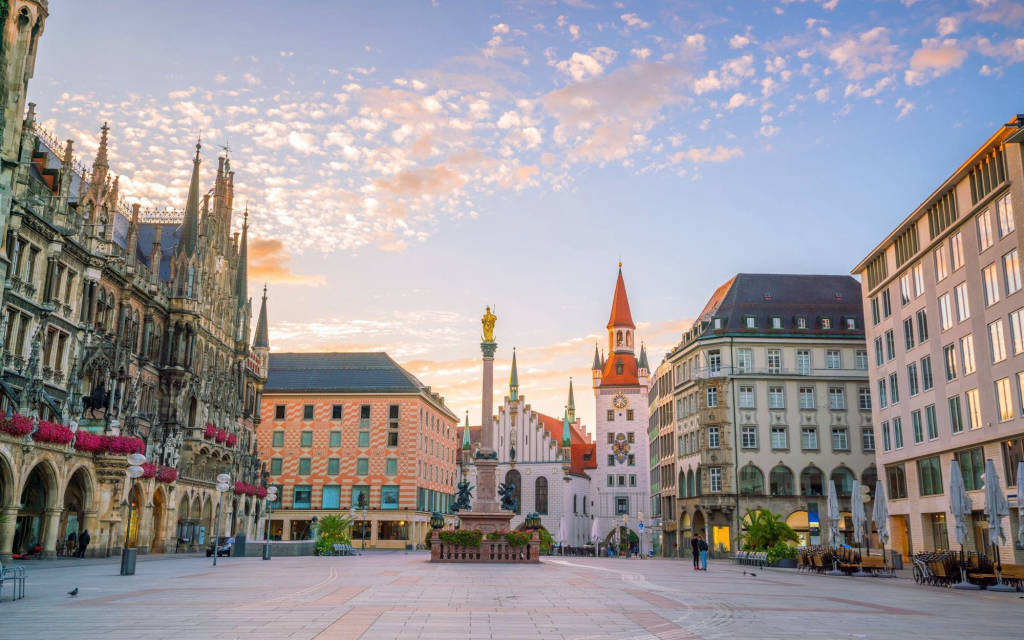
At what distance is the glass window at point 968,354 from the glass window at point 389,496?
56796mm

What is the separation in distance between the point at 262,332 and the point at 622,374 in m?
54.7

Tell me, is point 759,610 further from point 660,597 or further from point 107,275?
point 107,275

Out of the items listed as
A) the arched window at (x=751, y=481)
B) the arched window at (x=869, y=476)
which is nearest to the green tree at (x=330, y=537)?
the arched window at (x=751, y=481)

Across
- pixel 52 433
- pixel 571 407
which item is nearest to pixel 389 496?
pixel 52 433

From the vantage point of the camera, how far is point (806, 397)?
68188 millimetres

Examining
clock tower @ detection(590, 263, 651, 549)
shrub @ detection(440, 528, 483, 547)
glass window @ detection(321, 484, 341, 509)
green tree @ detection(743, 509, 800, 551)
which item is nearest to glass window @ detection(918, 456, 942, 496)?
green tree @ detection(743, 509, 800, 551)

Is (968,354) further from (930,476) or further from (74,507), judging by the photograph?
(74,507)

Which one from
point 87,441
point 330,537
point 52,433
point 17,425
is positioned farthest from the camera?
point 330,537

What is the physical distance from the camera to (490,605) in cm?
1761

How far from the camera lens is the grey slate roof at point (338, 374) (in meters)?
87.7

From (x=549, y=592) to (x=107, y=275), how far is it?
33.0 m

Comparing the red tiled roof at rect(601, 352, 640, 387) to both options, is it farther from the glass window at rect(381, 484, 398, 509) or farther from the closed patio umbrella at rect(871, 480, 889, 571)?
the closed patio umbrella at rect(871, 480, 889, 571)

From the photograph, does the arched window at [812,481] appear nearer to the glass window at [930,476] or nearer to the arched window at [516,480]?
the glass window at [930,476]

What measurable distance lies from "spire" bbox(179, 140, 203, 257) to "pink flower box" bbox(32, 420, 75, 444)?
2129 centimetres
